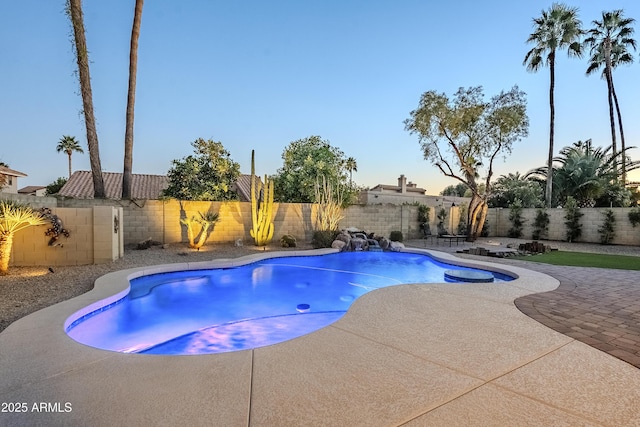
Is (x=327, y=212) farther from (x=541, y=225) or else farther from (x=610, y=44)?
(x=610, y=44)

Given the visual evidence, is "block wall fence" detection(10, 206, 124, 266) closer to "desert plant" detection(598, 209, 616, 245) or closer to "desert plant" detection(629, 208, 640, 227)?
"desert plant" detection(598, 209, 616, 245)

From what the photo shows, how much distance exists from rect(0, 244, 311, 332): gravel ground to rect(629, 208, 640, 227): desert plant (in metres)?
15.3

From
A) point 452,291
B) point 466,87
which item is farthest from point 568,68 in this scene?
point 452,291

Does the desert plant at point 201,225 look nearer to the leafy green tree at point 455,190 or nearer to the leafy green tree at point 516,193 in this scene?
the leafy green tree at point 516,193

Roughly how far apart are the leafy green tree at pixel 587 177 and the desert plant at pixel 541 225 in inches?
123

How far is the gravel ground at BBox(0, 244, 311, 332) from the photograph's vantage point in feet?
13.8

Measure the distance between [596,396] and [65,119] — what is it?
19.3 metres

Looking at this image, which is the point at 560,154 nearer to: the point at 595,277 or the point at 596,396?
the point at 595,277

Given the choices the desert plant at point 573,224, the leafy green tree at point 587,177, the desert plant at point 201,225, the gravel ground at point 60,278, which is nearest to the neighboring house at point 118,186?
the desert plant at point 201,225

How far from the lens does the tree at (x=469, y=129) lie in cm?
1312

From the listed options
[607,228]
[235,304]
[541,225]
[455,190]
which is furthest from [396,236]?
[455,190]

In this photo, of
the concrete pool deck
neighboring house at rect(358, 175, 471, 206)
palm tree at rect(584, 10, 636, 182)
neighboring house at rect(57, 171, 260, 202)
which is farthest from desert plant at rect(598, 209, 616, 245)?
neighboring house at rect(57, 171, 260, 202)

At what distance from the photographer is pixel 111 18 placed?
443 inches

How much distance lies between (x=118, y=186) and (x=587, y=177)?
90.8ft
